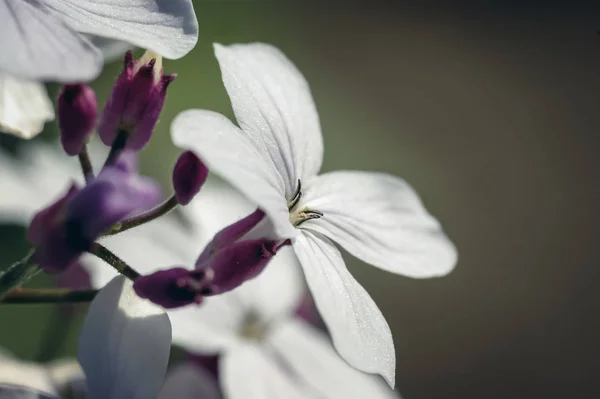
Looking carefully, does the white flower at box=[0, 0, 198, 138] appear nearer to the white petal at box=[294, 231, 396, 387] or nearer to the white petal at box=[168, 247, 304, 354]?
the white petal at box=[294, 231, 396, 387]

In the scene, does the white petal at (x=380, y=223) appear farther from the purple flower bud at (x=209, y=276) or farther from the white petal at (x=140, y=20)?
the white petal at (x=140, y=20)

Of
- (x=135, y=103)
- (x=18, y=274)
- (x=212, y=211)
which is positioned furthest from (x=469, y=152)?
(x=18, y=274)

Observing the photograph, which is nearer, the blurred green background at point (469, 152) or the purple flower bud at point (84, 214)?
the purple flower bud at point (84, 214)

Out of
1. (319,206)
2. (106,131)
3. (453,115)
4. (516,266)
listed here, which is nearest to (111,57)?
(106,131)

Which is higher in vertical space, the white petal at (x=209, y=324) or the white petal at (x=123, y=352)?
the white petal at (x=123, y=352)

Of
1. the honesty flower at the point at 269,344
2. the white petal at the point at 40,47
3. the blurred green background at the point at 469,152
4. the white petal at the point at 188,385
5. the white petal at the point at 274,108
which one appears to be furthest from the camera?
the blurred green background at the point at 469,152

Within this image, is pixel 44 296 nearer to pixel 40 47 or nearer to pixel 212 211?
pixel 40 47

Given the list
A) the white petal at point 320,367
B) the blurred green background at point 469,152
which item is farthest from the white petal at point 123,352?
the blurred green background at point 469,152
